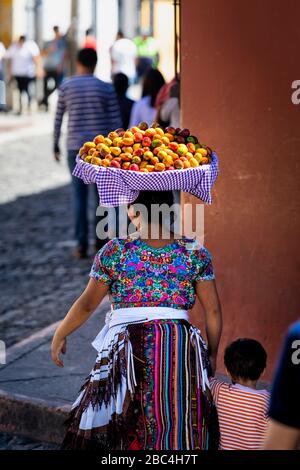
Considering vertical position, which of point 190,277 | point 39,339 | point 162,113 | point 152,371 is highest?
point 162,113

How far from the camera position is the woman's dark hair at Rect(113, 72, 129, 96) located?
1042 centimetres

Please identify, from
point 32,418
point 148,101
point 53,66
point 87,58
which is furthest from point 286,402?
point 53,66

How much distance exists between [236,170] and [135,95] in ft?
78.7

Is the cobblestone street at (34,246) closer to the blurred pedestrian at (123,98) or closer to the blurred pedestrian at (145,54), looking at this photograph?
the blurred pedestrian at (123,98)

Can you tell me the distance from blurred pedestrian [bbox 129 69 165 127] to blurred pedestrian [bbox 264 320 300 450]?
6927 millimetres

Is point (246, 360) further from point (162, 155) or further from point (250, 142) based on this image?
point (250, 142)

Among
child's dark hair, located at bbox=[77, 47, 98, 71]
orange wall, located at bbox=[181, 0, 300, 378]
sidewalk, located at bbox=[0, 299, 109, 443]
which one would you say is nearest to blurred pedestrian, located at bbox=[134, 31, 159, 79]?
child's dark hair, located at bbox=[77, 47, 98, 71]

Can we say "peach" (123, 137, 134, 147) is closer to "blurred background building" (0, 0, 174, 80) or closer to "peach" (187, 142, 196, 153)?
"peach" (187, 142, 196, 153)

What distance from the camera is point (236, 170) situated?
5.82 metres

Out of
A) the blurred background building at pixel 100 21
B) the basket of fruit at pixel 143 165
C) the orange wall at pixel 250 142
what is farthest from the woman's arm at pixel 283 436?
the blurred background building at pixel 100 21

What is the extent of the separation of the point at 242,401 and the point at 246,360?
0.57 ft

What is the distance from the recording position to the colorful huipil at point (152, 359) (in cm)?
432

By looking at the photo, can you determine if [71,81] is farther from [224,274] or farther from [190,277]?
[190,277]
